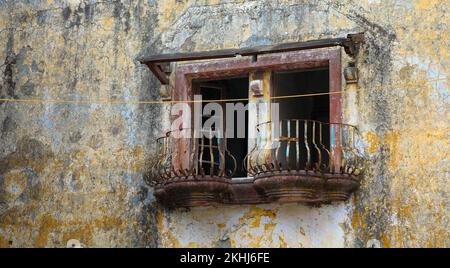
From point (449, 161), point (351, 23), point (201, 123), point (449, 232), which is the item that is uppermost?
point (351, 23)

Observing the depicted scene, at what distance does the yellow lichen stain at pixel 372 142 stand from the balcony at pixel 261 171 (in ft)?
0.41

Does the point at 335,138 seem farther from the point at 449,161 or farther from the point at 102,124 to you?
the point at 102,124

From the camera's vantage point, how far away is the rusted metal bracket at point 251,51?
39.9 ft

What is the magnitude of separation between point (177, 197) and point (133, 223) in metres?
0.87

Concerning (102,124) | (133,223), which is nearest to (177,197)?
(133,223)

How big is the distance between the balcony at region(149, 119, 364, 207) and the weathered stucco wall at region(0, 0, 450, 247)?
0.64 ft

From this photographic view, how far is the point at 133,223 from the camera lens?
42.6 feet

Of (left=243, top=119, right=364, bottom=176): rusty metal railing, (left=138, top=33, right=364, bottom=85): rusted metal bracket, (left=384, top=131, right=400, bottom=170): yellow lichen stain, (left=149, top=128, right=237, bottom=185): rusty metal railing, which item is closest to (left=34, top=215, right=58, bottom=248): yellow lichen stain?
(left=149, top=128, right=237, bottom=185): rusty metal railing

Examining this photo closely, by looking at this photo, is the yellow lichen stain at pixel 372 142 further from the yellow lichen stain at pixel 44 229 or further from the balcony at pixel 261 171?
the yellow lichen stain at pixel 44 229

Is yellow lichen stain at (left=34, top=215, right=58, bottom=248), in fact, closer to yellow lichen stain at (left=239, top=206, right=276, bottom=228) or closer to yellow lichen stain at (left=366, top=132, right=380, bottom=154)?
yellow lichen stain at (left=239, top=206, right=276, bottom=228)

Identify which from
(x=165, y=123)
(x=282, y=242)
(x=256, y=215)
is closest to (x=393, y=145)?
(x=282, y=242)

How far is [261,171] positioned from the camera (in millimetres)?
11969

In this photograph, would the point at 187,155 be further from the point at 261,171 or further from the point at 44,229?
the point at 44,229

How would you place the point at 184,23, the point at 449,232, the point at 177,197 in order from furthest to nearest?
the point at 184,23, the point at 177,197, the point at 449,232
